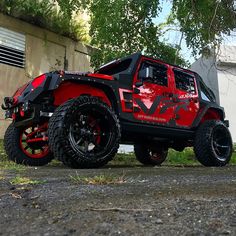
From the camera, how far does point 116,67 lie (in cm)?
719

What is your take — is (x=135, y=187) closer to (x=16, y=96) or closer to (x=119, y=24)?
(x=16, y=96)

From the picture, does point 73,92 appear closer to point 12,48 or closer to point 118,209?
point 118,209

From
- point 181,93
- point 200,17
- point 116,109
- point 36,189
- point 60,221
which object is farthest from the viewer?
point 200,17

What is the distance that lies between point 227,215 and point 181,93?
17.2 feet

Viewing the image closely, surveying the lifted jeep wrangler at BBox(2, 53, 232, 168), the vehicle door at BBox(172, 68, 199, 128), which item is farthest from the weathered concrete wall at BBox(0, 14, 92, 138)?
the vehicle door at BBox(172, 68, 199, 128)

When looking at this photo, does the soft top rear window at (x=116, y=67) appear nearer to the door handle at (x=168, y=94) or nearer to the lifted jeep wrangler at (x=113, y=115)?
the lifted jeep wrangler at (x=113, y=115)

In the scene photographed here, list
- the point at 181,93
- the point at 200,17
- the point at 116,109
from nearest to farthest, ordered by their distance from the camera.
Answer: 1. the point at 116,109
2. the point at 181,93
3. the point at 200,17

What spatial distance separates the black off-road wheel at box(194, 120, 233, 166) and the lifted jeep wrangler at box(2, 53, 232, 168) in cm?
2

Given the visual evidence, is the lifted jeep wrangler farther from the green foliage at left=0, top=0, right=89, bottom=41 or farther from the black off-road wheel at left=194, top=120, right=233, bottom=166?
the green foliage at left=0, top=0, right=89, bottom=41

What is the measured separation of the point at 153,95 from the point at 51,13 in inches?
248

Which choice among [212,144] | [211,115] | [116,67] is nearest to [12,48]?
[116,67]

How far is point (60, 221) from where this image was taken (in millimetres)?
2174

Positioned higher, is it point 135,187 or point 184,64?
point 184,64

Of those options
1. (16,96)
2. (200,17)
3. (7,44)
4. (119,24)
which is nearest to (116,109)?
(16,96)
